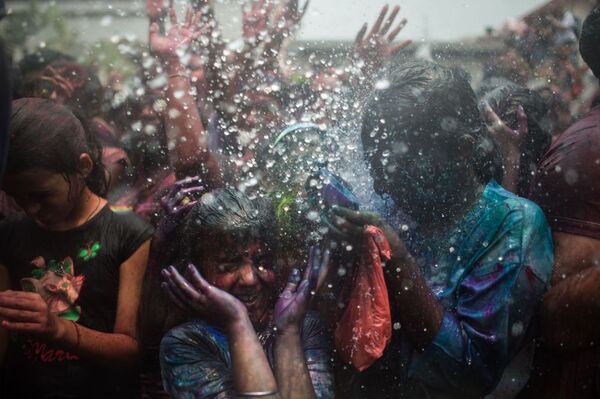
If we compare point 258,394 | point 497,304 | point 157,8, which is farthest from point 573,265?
point 157,8

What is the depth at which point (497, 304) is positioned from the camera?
2078 millimetres

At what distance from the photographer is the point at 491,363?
84.7 inches

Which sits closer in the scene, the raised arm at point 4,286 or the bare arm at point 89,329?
the bare arm at point 89,329

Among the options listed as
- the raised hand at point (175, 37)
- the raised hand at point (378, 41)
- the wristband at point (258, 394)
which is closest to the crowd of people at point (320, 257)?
the wristband at point (258, 394)

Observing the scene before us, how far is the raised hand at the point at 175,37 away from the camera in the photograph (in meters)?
2.65

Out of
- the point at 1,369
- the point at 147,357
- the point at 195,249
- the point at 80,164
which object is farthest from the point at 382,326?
the point at 1,369

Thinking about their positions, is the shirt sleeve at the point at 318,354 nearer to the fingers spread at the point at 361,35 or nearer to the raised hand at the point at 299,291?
the raised hand at the point at 299,291

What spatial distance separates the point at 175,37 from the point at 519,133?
1622mm

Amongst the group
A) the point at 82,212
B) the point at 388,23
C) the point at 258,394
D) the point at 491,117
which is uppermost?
the point at 388,23

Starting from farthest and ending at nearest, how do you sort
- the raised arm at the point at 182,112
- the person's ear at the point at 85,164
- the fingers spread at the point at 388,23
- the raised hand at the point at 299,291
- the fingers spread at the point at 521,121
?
the fingers spread at the point at 388,23, the fingers spread at the point at 521,121, the raised arm at the point at 182,112, the person's ear at the point at 85,164, the raised hand at the point at 299,291

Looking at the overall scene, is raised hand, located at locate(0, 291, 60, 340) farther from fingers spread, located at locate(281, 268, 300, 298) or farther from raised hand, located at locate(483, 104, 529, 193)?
raised hand, located at locate(483, 104, 529, 193)

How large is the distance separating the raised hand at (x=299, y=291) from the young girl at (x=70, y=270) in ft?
1.91

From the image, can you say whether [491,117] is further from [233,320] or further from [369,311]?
[233,320]

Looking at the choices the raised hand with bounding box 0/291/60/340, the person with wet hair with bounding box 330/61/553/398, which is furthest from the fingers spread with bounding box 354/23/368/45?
the raised hand with bounding box 0/291/60/340
